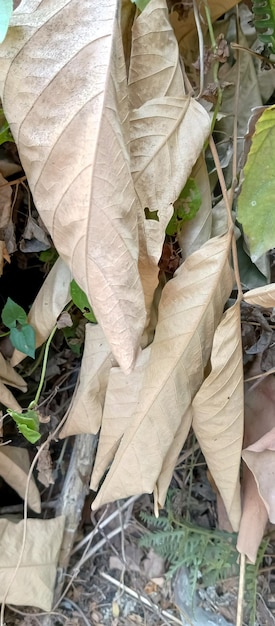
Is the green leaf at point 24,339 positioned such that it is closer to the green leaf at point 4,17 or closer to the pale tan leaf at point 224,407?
the pale tan leaf at point 224,407

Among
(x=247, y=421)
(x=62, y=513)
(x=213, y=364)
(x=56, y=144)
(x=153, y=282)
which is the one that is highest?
(x=56, y=144)

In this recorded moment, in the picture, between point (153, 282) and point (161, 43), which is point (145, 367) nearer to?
point (153, 282)

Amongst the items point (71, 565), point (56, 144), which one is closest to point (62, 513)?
point (71, 565)

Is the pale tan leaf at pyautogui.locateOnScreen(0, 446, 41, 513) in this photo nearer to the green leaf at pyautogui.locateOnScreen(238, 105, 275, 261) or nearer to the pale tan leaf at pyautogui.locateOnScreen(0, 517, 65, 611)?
the pale tan leaf at pyautogui.locateOnScreen(0, 517, 65, 611)

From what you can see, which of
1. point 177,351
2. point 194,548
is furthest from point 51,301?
point 194,548

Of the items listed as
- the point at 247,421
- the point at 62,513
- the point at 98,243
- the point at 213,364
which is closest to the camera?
the point at 98,243
